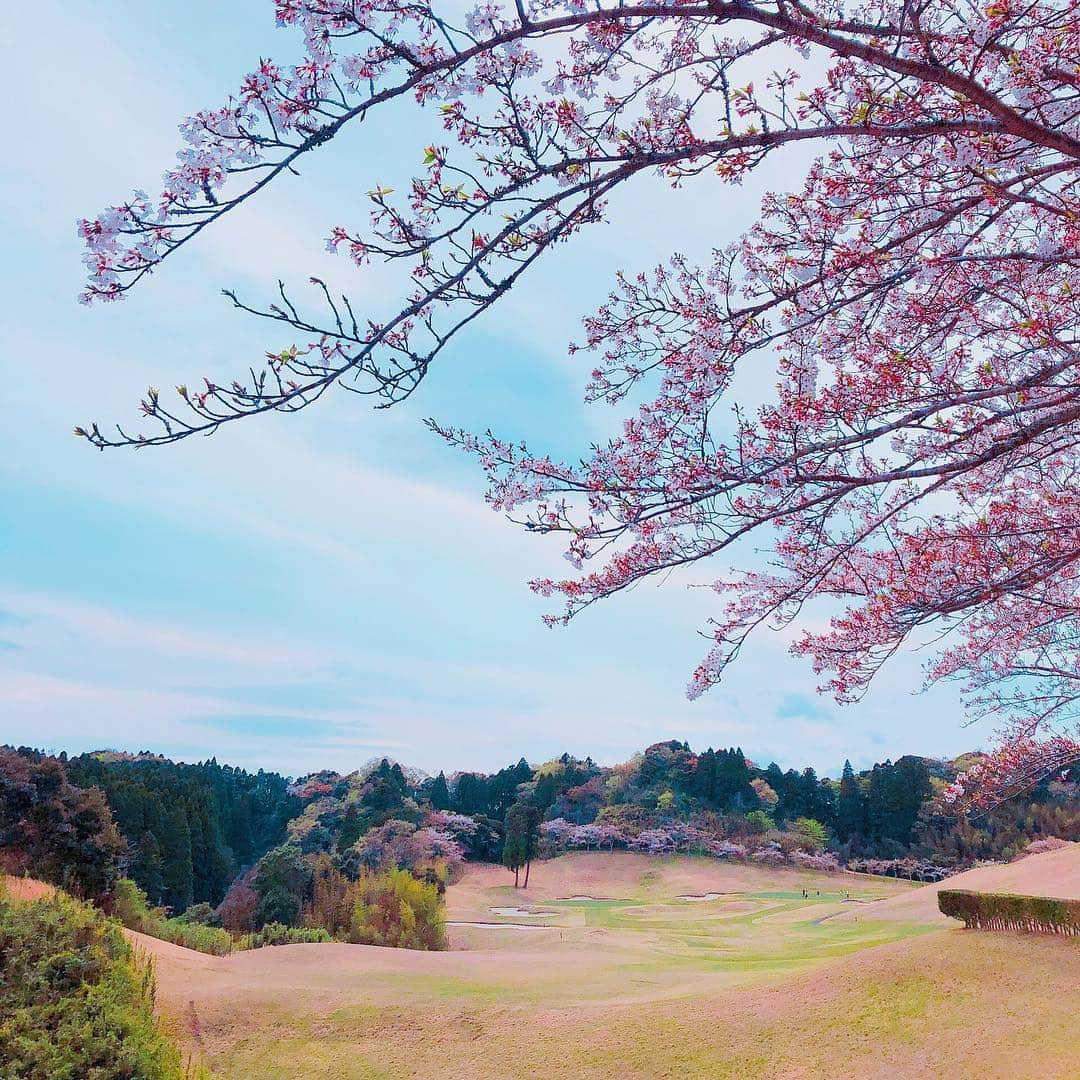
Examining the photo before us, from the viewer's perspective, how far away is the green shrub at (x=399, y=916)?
13.2m

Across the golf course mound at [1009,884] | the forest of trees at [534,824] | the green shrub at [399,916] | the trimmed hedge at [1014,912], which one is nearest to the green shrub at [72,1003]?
the green shrub at [399,916]

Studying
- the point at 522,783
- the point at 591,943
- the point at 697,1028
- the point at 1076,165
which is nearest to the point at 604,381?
the point at 1076,165

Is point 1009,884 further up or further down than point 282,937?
further up

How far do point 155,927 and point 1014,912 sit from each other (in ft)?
40.4

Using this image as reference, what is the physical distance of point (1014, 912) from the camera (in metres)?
8.54

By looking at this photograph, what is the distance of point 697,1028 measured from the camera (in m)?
7.40

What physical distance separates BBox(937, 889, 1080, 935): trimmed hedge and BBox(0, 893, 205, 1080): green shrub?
8073 mm

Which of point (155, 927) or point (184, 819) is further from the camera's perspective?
point (184, 819)

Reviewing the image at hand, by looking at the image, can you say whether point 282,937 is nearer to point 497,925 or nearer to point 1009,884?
point 497,925

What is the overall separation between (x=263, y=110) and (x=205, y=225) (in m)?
0.50

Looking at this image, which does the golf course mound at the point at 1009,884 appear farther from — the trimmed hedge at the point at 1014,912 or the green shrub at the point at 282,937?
the green shrub at the point at 282,937

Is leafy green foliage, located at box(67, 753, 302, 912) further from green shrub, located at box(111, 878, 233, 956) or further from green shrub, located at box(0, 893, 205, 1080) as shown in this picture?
green shrub, located at box(0, 893, 205, 1080)

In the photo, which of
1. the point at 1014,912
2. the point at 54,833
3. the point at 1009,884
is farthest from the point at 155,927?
the point at 1009,884

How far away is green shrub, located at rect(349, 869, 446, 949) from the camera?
13.2 m
